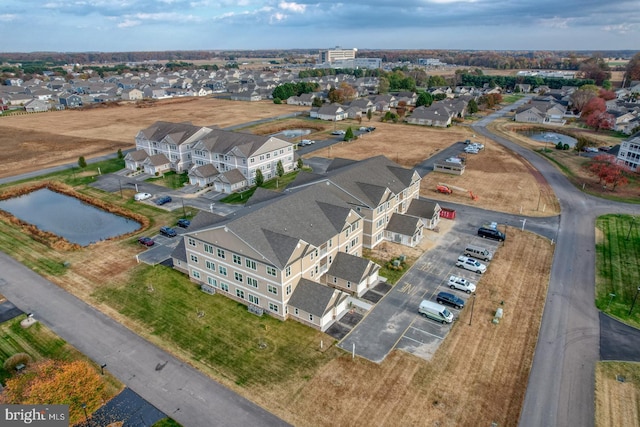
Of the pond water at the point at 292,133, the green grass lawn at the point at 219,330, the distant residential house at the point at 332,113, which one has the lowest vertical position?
the green grass lawn at the point at 219,330

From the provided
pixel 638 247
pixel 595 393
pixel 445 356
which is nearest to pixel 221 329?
pixel 445 356

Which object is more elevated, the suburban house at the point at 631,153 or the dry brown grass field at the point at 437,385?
the suburban house at the point at 631,153

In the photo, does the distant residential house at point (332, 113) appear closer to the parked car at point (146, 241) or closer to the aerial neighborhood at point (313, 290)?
the aerial neighborhood at point (313, 290)

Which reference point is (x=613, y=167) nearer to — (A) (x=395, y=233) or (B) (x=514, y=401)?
(A) (x=395, y=233)

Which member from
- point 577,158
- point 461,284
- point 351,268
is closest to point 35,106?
point 351,268

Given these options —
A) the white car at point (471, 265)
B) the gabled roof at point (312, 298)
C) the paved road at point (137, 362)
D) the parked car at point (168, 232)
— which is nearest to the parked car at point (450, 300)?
the white car at point (471, 265)

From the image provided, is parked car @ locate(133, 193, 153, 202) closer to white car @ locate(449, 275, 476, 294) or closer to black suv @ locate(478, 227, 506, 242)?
white car @ locate(449, 275, 476, 294)

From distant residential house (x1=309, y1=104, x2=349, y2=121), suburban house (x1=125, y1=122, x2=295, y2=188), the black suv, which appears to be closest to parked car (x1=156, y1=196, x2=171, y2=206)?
suburban house (x1=125, y1=122, x2=295, y2=188)
